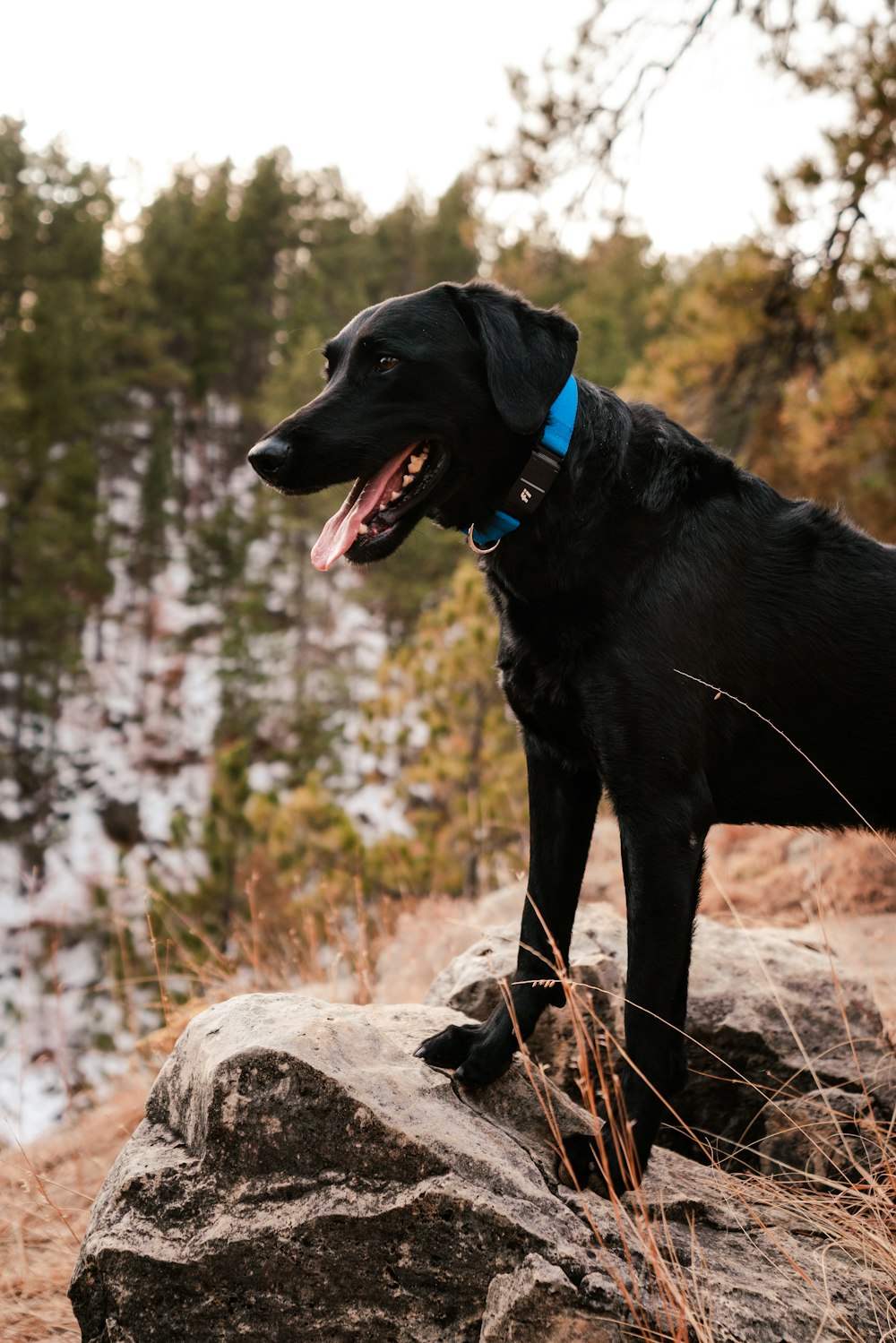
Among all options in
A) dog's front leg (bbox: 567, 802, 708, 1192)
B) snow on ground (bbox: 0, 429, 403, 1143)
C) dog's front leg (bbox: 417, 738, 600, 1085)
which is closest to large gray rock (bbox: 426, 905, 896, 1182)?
dog's front leg (bbox: 417, 738, 600, 1085)

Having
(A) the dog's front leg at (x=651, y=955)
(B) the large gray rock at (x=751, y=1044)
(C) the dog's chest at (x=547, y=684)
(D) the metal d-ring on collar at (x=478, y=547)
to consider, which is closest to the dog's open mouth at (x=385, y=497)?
(D) the metal d-ring on collar at (x=478, y=547)

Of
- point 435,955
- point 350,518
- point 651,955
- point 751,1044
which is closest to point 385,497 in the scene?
point 350,518

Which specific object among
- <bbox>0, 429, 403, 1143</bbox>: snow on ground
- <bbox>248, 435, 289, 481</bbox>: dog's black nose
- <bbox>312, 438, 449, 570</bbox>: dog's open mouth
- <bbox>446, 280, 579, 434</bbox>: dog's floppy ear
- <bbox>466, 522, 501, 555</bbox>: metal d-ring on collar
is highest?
<bbox>446, 280, 579, 434</bbox>: dog's floppy ear

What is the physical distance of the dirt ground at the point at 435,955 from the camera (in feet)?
8.89

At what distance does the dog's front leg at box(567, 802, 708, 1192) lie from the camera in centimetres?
218

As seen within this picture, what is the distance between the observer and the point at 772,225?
267 inches

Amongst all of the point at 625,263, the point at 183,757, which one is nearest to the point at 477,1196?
the point at 183,757

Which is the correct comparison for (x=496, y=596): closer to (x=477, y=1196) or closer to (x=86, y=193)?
(x=477, y=1196)

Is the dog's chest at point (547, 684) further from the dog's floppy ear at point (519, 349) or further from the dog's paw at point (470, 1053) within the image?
the dog's paw at point (470, 1053)

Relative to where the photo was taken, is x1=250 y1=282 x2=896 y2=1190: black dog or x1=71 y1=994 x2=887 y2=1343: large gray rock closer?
x1=71 y1=994 x2=887 y2=1343: large gray rock

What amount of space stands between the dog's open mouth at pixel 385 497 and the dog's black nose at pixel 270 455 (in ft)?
Result: 0.57

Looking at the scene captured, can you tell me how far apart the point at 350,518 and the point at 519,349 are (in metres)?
0.54

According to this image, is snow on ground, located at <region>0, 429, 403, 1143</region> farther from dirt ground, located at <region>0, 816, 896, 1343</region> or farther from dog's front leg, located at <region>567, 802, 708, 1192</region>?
dog's front leg, located at <region>567, 802, 708, 1192</region>

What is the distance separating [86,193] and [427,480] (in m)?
33.0
